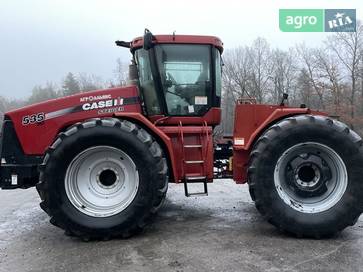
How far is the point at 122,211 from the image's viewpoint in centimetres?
568

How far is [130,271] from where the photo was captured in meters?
4.47

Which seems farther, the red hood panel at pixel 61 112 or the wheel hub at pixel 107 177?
the red hood panel at pixel 61 112

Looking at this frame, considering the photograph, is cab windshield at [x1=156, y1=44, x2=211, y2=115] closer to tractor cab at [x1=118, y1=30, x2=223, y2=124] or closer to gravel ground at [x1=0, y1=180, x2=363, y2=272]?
tractor cab at [x1=118, y1=30, x2=223, y2=124]

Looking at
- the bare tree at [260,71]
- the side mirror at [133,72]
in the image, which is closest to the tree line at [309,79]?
the bare tree at [260,71]

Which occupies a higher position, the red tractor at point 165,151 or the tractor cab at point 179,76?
the tractor cab at point 179,76

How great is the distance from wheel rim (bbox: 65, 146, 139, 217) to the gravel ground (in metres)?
0.47

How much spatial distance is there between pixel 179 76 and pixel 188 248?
260cm

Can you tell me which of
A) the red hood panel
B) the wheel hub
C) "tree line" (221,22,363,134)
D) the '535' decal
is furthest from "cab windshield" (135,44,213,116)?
"tree line" (221,22,363,134)

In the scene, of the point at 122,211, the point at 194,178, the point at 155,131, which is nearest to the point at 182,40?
the point at 155,131

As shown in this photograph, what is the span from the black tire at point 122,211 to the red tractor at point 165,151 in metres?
0.01

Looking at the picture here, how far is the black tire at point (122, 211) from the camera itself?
5.60m

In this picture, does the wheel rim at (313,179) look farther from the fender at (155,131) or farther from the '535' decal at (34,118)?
the '535' decal at (34,118)

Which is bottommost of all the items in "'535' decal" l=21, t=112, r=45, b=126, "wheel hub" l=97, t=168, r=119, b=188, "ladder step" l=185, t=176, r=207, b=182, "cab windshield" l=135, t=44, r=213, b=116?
"ladder step" l=185, t=176, r=207, b=182

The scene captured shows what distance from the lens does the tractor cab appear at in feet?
21.6
